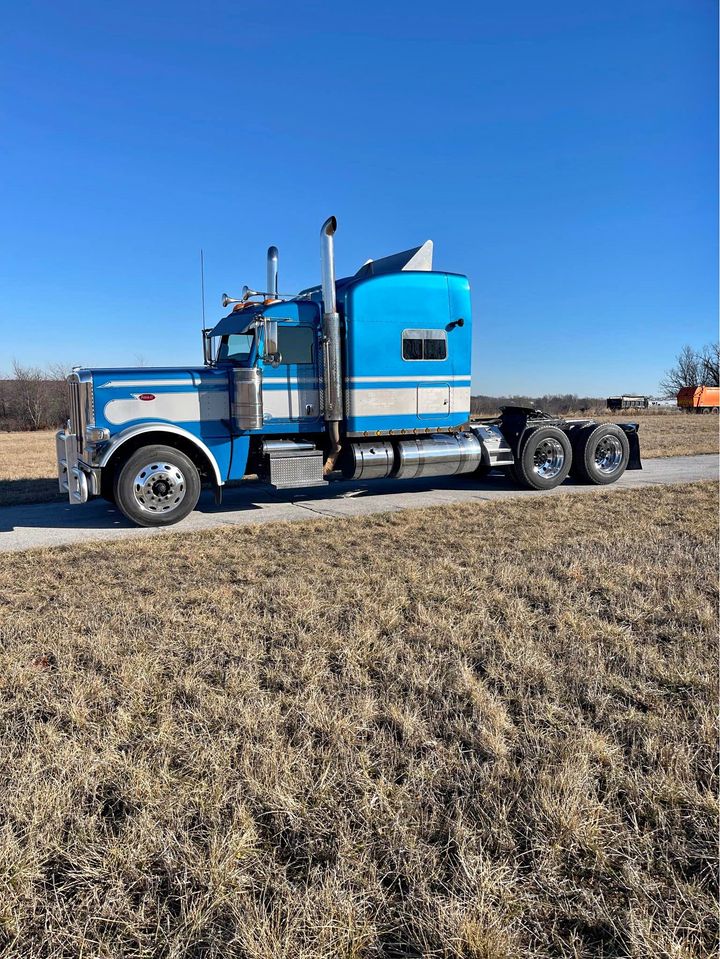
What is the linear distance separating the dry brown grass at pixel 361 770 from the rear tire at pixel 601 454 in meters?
6.50

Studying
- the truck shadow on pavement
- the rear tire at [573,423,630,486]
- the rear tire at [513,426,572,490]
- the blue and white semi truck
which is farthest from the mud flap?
the blue and white semi truck

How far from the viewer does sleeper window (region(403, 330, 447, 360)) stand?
9180mm

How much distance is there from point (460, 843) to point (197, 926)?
0.86 m

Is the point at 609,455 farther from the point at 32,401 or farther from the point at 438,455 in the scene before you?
the point at 32,401

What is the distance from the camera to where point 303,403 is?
346 inches

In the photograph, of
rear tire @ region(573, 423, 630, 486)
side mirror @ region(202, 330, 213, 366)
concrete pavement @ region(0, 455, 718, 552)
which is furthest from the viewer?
rear tire @ region(573, 423, 630, 486)

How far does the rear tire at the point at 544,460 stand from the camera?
1052cm

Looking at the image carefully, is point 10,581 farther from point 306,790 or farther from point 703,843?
point 703,843

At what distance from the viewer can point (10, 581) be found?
17.5 feet

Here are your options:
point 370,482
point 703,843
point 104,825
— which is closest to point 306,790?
A: point 104,825

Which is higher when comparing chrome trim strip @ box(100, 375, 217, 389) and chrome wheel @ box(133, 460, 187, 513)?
chrome trim strip @ box(100, 375, 217, 389)

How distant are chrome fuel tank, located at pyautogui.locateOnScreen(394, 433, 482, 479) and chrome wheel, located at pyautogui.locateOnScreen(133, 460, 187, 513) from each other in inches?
130

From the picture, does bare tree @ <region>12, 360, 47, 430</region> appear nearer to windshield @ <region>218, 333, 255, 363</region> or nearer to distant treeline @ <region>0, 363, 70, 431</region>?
distant treeline @ <region>0, 363, 70, 431</region>

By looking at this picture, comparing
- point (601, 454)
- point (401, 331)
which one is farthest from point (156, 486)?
point (601, 454)
